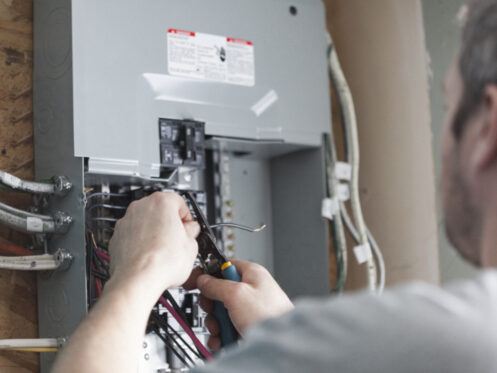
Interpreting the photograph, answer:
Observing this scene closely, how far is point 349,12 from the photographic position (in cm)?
213

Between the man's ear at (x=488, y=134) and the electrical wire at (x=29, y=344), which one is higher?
the man's ear at (x=488, y=134)

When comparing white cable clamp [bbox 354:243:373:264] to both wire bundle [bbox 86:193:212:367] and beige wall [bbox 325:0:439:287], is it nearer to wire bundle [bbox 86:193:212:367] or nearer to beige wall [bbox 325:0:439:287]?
beige wall [bbox 325:0:439:287]

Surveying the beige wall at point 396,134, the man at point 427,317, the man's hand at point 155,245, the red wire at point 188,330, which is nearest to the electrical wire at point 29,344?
the red wire at point 188,330

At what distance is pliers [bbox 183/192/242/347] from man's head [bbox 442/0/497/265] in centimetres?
59

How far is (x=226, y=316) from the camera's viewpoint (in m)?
1.36

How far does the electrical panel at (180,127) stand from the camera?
5.17ft

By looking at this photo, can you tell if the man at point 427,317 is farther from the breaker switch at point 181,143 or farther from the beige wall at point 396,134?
the beige wall at point 396,134

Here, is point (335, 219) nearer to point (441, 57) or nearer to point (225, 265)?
point (441, 57)

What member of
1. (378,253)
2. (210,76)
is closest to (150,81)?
(210,76)

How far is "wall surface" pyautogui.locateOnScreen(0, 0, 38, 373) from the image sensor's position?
166cm

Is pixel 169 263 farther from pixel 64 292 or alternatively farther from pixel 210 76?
pixel 210 76

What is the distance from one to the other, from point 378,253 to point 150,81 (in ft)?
2.27

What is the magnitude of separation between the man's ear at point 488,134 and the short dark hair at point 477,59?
1cm

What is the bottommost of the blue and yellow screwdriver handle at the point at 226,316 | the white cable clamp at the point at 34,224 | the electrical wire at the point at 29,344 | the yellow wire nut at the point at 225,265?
the electrical wire at the point at 29,344
